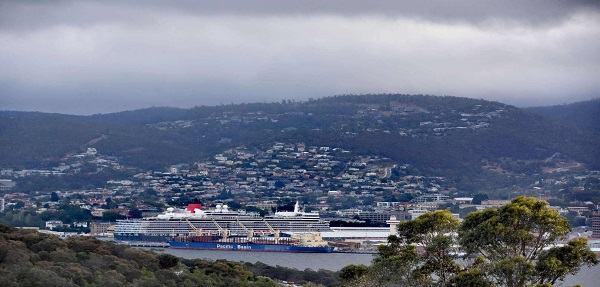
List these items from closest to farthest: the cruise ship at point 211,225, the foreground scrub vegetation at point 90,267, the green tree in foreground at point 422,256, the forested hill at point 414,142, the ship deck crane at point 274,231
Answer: the green tree in foreground at point 422,256, the foreground scrub vegetation at point 90,267, the ship deck crane at point 274,231, the cruise ship at point 211,225, the forested hill at point 414,142

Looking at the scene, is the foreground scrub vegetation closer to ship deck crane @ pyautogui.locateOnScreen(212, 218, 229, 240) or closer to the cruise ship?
ship deck crane @ pyautogui.locateOnScreen(212, 218, 229, 240)

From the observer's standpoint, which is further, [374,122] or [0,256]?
[374,122]

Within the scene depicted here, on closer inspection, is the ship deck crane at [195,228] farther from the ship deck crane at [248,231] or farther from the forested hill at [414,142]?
the forested hill at [414,142]

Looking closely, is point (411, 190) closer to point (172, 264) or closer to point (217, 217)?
point (217, 217)

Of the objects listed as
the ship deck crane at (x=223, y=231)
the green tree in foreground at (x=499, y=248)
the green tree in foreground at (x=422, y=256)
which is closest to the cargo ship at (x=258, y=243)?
the ship deck crane at (x=223, y=231)

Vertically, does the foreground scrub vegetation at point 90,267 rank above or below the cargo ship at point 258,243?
above

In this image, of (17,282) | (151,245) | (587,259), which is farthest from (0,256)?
(151,245)

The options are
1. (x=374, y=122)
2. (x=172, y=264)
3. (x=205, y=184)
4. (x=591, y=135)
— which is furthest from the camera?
(x=374, y=122)
